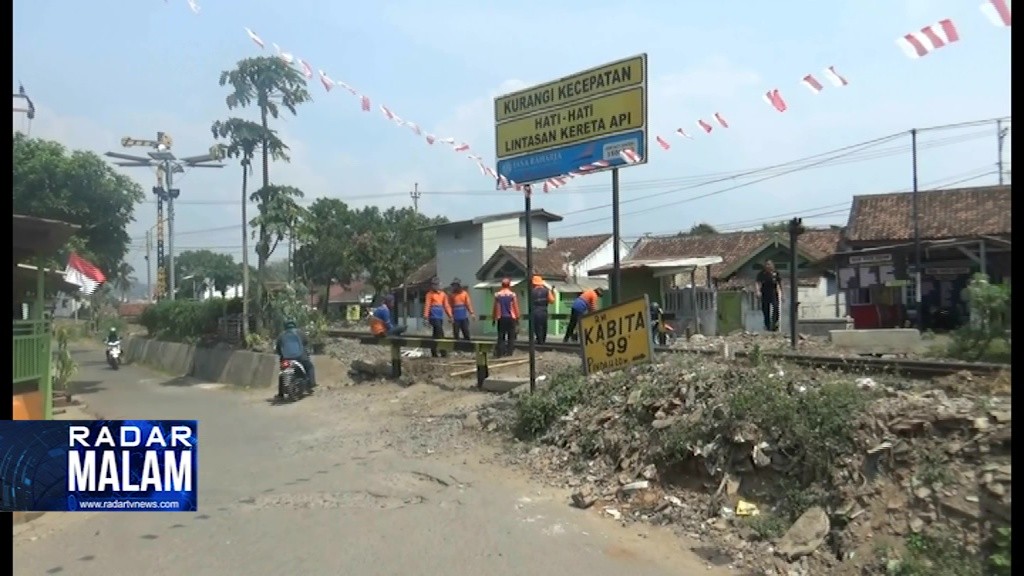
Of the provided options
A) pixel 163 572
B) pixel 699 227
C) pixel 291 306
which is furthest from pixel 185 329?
pixel 699 227

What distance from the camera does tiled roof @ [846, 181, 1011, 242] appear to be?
11094mm

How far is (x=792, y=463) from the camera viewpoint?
6008mm

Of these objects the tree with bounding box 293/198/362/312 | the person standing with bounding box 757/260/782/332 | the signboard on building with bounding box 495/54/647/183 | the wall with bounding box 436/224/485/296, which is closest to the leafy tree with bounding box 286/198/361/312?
the tree with bounding box 293/198/362/312

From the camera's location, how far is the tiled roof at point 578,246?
123 ft

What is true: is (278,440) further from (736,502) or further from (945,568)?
(945,568)

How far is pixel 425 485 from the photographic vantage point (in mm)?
7504

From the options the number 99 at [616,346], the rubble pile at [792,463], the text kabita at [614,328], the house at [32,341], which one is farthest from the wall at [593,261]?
the rubble pile at [792,463]

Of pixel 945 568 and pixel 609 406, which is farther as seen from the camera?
pixel 609 406

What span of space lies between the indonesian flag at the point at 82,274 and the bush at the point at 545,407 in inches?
220

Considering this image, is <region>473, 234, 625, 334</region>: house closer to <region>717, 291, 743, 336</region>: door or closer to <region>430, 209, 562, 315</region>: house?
<region>430, 209, 562, 315</region>: house

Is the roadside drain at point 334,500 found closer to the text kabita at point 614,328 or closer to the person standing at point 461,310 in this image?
the text kabita at point 614,328

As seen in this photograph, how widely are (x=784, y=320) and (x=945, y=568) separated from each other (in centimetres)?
1954

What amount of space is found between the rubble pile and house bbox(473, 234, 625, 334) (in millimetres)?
21370

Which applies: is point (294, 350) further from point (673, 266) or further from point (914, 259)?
point (673, 266)
